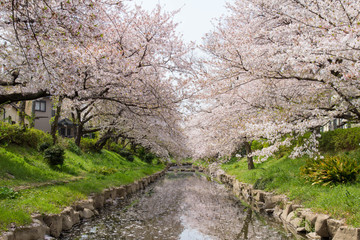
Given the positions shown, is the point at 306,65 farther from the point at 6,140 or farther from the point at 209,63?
the point at 6,140

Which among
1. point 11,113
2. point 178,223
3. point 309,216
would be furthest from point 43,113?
point 309,216

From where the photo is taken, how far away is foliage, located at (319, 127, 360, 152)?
13.9 meters

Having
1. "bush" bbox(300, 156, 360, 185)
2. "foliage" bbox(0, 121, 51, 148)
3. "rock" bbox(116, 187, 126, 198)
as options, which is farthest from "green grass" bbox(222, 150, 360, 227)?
"foliage" bbox(0, 121, 51, 148)

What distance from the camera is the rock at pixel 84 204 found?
9594 mm

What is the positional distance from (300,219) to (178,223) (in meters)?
3.90

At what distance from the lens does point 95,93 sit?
35.0 feet

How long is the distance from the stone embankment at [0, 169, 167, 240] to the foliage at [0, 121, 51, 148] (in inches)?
224

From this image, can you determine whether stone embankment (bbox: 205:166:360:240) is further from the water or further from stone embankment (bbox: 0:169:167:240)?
stone embankment (bbox: 0:169:167:240)

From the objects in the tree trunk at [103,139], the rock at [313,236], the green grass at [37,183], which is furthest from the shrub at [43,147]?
the rock at [313,236]

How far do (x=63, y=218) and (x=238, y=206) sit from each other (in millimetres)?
7624

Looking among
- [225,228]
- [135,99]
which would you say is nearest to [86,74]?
A: [135,99]

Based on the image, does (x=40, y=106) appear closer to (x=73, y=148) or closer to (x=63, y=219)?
(x=73, y=148)

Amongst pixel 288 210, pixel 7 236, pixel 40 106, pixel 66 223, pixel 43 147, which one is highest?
pixel 40 106

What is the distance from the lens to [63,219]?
8133mm
